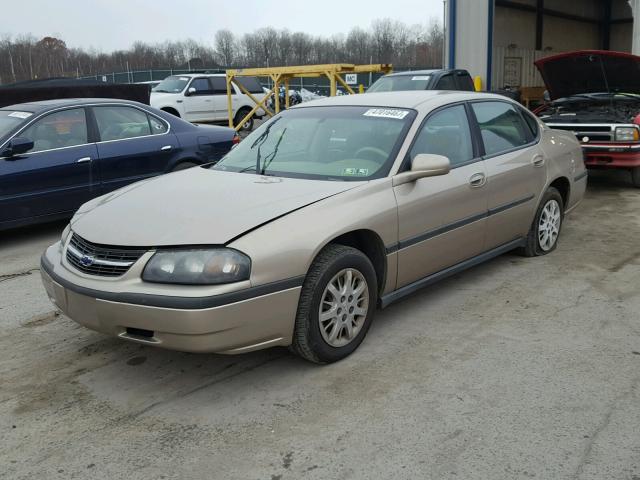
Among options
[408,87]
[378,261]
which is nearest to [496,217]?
[378,261]

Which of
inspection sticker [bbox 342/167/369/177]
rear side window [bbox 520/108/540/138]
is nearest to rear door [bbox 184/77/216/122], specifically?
rear side window [bbox 520/108/540/138]

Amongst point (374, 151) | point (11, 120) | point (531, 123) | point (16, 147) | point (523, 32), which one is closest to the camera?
point (374, 151)

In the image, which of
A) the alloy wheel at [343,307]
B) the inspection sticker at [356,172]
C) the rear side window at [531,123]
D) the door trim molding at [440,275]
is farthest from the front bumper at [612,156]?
the alloy wheel at [343,307]

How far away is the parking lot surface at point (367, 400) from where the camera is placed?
273cm

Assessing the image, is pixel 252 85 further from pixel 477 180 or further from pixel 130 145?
pixel 477 180

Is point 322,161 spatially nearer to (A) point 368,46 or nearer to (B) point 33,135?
(B) point 33,135

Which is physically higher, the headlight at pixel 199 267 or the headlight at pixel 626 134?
the headlight at pixel 626 134

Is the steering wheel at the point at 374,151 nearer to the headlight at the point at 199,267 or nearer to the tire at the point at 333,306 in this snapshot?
the tire at the point at 333,306

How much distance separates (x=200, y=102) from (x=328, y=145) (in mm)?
15653

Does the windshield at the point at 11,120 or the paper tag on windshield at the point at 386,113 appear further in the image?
the windshield at the point at 11,120

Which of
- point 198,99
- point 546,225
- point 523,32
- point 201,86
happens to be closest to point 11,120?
point 546,225

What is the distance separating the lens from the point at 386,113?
14.4 feet

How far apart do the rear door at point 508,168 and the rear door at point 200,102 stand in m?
14.8

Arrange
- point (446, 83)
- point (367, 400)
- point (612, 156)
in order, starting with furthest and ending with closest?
point (446, 83)
point (612, 156)
point (367, 400)
